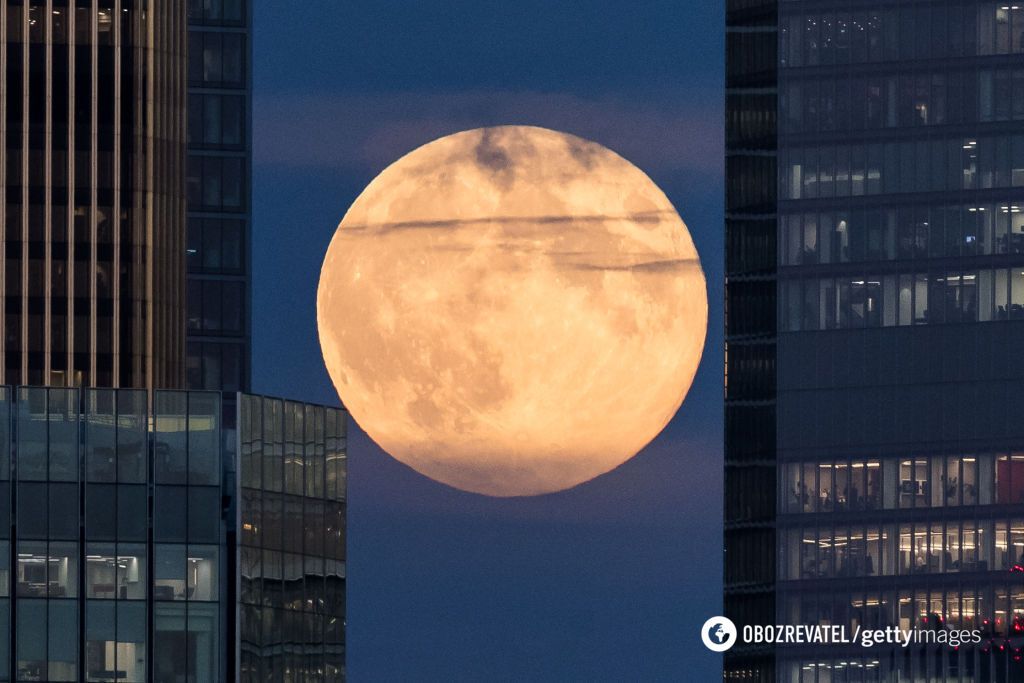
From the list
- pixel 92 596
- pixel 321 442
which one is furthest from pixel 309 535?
pixel 92 596

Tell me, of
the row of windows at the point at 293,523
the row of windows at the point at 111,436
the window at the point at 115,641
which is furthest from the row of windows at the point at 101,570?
the row of windows at the point at 293,523

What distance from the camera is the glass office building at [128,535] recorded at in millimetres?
145500

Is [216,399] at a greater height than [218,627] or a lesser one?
greater

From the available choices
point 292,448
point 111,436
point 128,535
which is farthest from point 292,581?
point 111,436

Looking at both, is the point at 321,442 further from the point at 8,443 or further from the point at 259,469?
the point at 8,443

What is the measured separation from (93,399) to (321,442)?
1535cm

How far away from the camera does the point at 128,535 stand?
146 meters

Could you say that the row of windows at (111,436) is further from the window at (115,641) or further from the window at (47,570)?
the window at (115,641)

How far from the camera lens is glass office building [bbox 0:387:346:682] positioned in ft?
477

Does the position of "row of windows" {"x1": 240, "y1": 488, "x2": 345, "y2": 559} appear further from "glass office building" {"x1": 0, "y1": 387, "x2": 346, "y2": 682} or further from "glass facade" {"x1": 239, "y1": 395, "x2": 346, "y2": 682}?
"glass office building" {"x1": 0, "y1": 387, "x2": 346, "y2": 682}

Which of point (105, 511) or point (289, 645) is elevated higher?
point (105, 511)

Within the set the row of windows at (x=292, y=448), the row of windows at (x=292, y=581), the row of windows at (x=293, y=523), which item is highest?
the row of windows at (x=292, y=448)

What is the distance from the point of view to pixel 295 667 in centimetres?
15425

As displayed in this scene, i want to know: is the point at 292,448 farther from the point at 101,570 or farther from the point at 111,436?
the point at 101,570
